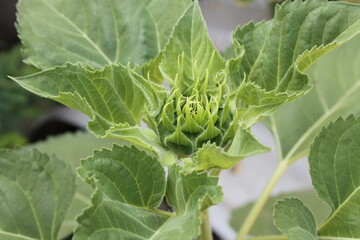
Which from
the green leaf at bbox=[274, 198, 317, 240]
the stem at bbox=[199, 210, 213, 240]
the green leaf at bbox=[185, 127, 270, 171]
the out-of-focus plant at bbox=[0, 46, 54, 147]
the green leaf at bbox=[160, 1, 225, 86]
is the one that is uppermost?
the out-of-focus plant at bbox=[0, 46, 54, 147]

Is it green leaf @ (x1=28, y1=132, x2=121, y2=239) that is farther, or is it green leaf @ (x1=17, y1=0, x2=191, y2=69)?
green leaf @ (x1=28, y1=132, x2=121, y2=239)

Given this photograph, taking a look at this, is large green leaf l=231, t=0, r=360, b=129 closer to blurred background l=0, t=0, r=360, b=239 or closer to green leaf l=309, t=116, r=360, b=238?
green leaf l=309, t=116, r=360, b=238

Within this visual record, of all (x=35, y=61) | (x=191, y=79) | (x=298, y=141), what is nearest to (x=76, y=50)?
(x=35, y=61)

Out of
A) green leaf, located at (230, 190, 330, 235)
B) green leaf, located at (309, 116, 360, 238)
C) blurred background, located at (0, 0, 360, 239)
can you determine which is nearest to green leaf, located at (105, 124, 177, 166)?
green leaf, located at (309, 116, 360, 238)

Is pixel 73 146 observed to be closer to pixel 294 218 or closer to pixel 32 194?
pixel 32 194

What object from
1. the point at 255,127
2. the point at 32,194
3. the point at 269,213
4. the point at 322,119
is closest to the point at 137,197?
the point at 32,194

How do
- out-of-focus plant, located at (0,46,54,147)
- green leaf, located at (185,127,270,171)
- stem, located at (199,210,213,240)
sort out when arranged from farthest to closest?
out-of-focus plant, located at (0,46,54,147)
stem, located at (199,210,213,240)
green leaf, located at (185,127,270,171)

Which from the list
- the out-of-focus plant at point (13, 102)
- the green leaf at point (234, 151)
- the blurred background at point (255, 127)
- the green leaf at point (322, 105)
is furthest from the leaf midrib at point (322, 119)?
the out-of-focus plant at point (13, 102)
